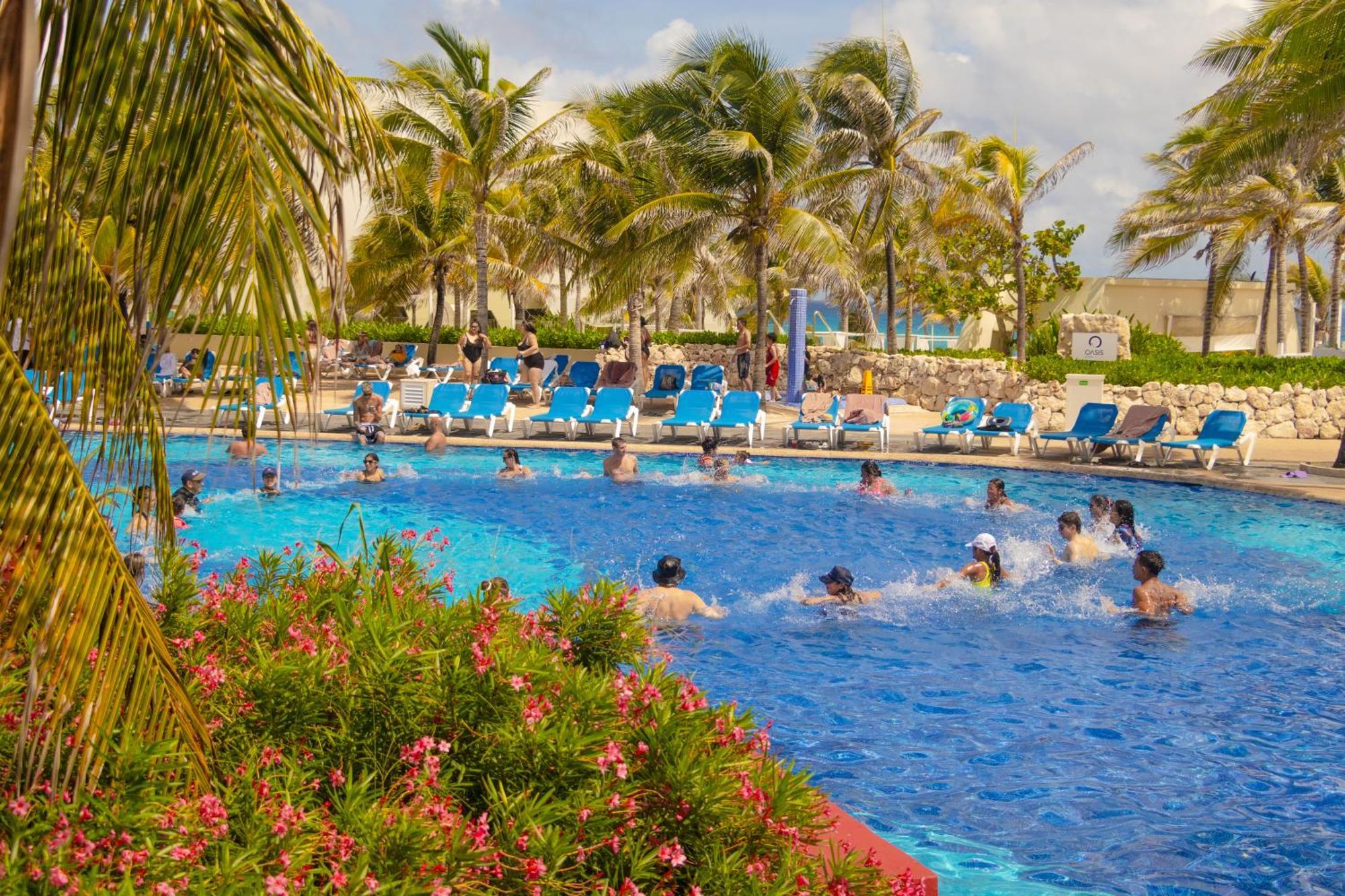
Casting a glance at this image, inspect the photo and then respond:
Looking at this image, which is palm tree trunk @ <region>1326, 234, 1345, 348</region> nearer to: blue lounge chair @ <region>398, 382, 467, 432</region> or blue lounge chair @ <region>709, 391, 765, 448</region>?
blue lounge chair @ <region>709, 391, 765, 448</region>

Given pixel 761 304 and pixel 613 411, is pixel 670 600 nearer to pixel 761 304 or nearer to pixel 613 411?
pixel 613 411

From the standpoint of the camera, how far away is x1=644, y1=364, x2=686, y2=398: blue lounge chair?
2189 cm

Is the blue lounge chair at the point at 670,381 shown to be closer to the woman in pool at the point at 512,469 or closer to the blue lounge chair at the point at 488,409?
the blue lounge chair at the point at 488,409

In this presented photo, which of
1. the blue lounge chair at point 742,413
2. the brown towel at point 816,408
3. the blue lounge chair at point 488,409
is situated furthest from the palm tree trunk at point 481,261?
the brown towel at point 816,408

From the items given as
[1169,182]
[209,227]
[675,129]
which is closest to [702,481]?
[675,129]

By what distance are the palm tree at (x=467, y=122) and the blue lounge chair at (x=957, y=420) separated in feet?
32.9

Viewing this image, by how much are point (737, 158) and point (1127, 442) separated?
8688mm

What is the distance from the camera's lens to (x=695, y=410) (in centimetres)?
1816

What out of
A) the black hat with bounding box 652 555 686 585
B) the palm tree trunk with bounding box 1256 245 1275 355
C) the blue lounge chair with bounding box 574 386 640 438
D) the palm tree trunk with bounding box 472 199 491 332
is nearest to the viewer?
the black hat with bounding box 652 555 686 585

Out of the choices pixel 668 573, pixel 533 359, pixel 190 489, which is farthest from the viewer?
pixel 533 359

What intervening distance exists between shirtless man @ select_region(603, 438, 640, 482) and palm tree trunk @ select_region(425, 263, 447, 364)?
15.8 metres

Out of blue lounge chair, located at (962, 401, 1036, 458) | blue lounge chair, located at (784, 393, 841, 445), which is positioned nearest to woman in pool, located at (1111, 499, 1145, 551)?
blue lounge chair, located at (962, 401, 1036, 458)

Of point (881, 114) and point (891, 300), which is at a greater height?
point (881, 114)

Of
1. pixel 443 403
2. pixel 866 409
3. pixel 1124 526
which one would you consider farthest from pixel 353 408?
pixel 1124 526
